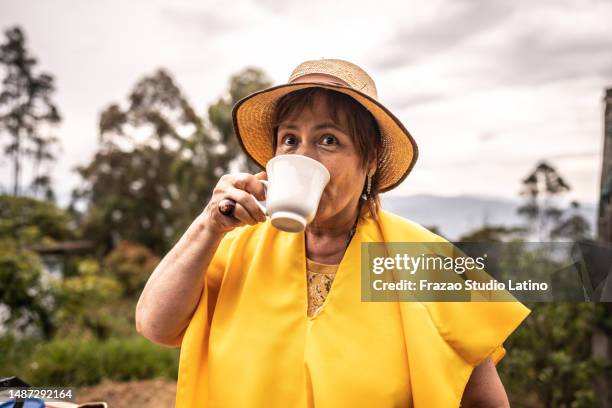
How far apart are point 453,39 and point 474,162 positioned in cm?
86

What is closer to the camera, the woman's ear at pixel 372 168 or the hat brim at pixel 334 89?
the hat brim at pixel 334 89

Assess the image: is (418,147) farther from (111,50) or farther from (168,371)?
(111,50)

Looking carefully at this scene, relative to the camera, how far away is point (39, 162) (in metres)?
19.4

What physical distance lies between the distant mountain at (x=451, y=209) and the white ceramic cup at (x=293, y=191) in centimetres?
60

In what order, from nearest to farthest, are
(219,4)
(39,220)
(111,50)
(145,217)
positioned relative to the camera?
(219,4) → (111,50) → (39,220) → (145,217)

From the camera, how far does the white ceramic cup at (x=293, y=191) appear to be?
1.00 m

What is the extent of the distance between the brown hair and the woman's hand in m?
0.26

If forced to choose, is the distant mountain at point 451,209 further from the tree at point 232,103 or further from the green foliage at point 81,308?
→ the tree at point 232,103

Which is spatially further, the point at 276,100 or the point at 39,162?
the point at 39,162

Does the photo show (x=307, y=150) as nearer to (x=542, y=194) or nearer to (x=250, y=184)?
(x=250, y=184)

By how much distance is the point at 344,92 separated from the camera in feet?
4.10

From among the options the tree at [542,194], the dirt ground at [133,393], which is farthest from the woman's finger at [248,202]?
the dirt ground at [133,393]

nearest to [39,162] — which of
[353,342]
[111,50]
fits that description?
[111,50]

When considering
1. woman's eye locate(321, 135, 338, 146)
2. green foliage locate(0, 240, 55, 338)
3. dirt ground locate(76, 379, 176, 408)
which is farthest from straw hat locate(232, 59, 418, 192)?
green foliage locate(0, 240, 55, 338)
